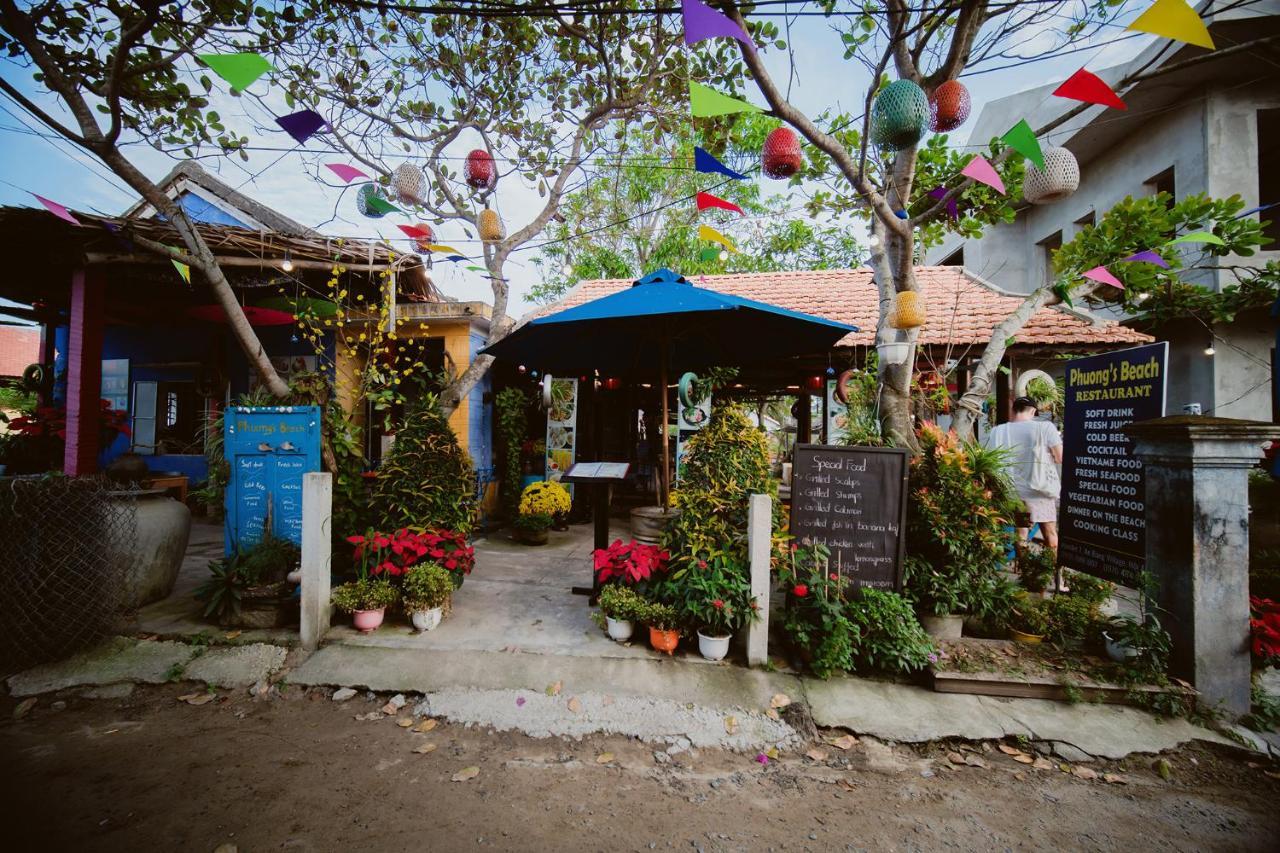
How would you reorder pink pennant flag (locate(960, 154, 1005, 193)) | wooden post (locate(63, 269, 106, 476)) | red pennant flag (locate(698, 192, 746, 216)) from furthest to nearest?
wooden post (locate(63, 269, 106, 476))
red pennant flag (locate(698, 192, 746, 216))
pink pennant flag (locate(960, 154, 1005, 193))

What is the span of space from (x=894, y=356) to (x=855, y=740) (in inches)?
113

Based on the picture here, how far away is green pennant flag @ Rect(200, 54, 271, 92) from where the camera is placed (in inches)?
113

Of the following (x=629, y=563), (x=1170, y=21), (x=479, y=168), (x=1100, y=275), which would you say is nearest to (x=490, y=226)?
(x=479, y=168)

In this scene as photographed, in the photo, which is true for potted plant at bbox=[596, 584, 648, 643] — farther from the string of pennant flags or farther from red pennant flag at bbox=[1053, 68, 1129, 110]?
red pennant flag at bbox=[1053, 68, 1129, 110]

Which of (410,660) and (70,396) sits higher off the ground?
(70,396)

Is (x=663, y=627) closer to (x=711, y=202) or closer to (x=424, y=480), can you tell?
(x=424, y=480)

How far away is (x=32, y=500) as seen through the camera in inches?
125

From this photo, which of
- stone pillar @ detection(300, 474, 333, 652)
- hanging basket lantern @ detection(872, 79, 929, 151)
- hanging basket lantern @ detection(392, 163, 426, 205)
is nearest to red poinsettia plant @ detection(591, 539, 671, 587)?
stone pillar @ detection(300, 474, 333, 652)

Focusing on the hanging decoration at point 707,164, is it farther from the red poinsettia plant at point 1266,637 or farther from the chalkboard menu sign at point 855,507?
the red poinsettia plant at point 1266,637


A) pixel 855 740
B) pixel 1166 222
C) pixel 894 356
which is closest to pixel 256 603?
pixel 855 740

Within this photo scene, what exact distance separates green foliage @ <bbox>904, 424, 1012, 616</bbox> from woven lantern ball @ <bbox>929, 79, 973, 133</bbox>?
2.31 meters

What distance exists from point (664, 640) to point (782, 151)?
3670 millimetres

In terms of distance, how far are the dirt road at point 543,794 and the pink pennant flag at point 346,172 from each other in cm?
489

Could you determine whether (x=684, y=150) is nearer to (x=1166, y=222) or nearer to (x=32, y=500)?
(x=1166, y=222)
